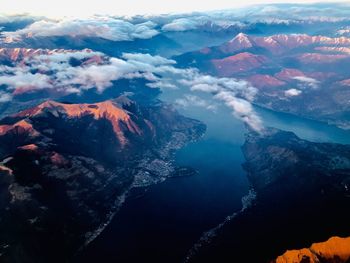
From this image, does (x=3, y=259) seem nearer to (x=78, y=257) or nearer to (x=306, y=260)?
(x=78, y=257)

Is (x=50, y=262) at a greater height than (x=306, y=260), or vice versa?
(x=306, y=260)

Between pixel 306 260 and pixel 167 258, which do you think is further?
pixel 167 258

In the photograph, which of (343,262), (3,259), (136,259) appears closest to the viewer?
(343,262)

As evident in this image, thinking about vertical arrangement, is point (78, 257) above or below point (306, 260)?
below

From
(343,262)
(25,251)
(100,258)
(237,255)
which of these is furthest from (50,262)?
(343,262)

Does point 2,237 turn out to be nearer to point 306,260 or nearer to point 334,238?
point 306,260

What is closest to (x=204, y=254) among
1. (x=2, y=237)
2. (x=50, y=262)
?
(x=50, y=262)

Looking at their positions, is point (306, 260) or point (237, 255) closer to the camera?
point (306, 260)

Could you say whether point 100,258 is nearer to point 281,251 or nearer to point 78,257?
point 78,257

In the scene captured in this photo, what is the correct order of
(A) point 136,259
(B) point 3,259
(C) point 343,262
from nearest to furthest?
(C) point 343,262
(B) point 3,259
(A) point 136,259
